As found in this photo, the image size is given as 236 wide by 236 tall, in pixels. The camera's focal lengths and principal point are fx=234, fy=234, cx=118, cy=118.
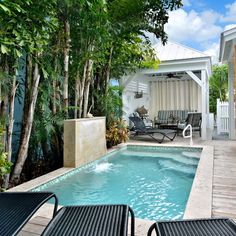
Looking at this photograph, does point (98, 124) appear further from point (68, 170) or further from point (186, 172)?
point (186, 172)

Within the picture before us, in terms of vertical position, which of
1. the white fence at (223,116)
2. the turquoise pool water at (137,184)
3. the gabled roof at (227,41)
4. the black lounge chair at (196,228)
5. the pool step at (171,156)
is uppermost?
the gabled roof at (227,41)

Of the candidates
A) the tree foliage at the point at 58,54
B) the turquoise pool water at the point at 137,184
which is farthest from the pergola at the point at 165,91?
the turquoise pool water at the point at 137,184

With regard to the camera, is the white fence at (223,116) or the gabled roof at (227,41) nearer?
the gabled roof at (227,41)

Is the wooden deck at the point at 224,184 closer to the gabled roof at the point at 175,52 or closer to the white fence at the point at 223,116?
the white fence at the point at 223,116

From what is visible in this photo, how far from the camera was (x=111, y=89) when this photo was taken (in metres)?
8.33

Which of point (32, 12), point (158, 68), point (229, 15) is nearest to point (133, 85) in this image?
point (158, 68)

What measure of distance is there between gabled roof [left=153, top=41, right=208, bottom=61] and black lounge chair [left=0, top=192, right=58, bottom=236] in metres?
9.07

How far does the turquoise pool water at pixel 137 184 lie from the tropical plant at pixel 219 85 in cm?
1433

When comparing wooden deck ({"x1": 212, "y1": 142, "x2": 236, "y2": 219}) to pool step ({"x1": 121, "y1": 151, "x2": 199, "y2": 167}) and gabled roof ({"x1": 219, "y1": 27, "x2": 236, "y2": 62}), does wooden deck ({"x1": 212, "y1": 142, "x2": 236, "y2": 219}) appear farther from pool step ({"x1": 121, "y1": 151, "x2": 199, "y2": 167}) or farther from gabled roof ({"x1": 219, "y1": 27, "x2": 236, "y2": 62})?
gabled roof ({"x1": 219, "y1": 27, "x2": 236, "y2": 62})

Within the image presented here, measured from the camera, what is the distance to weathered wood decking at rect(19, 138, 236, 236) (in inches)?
100

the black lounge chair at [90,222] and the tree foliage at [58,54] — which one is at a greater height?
the tree foliage at [58,54]

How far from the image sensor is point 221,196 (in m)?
3.50

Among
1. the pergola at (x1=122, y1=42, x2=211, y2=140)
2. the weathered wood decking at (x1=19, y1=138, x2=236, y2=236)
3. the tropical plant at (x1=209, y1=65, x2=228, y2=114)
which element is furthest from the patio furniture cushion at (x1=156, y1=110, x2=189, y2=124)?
the weathered wood decking at (x1=19, y1=138, x2=236, y2=236)

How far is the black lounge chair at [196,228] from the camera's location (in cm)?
172
